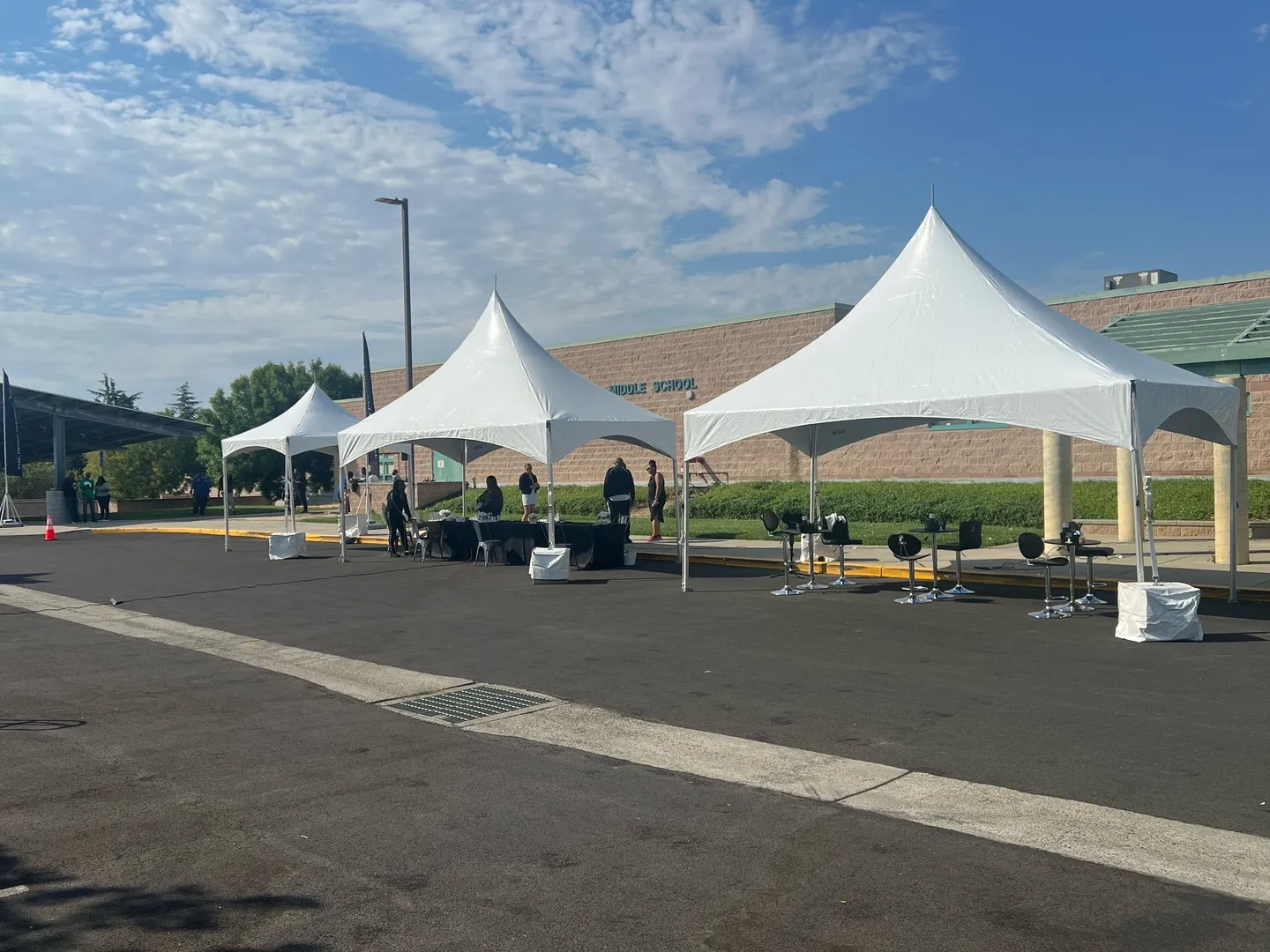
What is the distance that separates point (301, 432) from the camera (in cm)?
2530

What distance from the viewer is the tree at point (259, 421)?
179 feet

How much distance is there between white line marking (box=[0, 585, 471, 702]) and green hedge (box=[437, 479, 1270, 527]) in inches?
514

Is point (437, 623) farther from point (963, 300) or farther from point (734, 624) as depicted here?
point (963, 300)

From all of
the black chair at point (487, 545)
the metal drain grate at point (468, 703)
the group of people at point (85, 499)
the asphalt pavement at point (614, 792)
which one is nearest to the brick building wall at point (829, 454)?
the black chair at point (487, 545)

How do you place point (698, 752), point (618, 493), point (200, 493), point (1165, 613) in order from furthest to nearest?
point (200, 493)
point (618, 493)
point (1165, 613)
point (698, 752)

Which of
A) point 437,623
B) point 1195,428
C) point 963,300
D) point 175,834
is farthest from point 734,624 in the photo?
point 175,834

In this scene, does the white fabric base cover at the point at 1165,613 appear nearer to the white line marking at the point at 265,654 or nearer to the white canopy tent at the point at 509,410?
the white line marking at the point at 265,654

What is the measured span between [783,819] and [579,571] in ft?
41.7

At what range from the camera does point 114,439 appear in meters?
51.3

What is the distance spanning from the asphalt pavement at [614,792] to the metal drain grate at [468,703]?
1.00 ft

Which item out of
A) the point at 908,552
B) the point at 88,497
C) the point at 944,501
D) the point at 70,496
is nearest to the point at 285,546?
the point at 908,552

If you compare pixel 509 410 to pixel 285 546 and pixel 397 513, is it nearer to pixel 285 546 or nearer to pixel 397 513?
pixel 397 513

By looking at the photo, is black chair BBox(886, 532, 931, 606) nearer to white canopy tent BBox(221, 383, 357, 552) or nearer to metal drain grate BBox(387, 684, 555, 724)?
metal drain grate BBox(387, 684, 555, 724)

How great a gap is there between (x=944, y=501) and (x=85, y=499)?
30258mm
